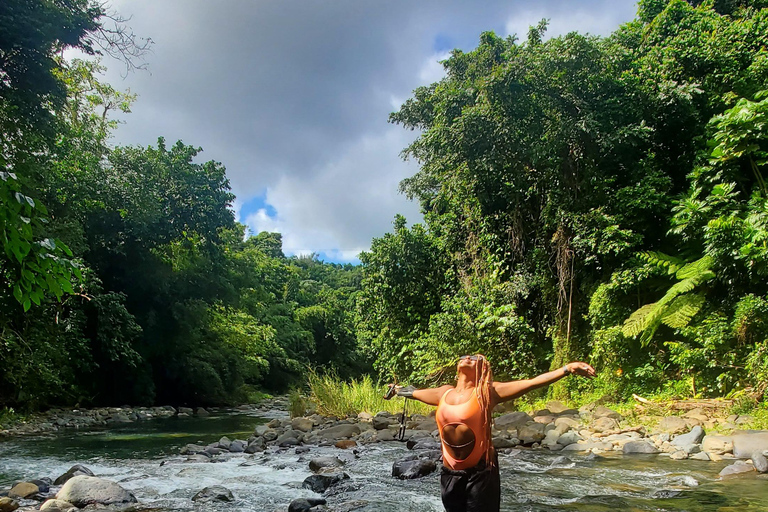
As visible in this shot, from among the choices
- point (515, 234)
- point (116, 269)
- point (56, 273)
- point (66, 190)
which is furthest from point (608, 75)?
point (116, 269)

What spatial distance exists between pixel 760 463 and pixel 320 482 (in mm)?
5113

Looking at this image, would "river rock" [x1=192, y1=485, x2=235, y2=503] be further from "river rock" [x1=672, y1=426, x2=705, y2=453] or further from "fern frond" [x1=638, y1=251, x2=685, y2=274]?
"fern frond" [x1=638, y1=251, x2=685, y2=274]

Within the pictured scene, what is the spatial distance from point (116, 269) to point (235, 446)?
37.6 feet

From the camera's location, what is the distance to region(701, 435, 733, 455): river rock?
6.81 meters

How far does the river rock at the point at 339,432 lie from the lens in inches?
421

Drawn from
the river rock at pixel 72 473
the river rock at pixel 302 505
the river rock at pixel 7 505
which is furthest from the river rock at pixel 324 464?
the river rock at pixel 7 505

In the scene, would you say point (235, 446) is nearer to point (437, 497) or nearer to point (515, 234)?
point (437, 497)

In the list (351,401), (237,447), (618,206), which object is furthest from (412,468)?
Answer: (618,206)

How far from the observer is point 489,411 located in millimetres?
3004

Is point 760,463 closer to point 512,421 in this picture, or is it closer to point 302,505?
point 512,421

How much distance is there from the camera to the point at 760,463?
5.80 metres

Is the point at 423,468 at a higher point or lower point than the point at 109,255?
lower

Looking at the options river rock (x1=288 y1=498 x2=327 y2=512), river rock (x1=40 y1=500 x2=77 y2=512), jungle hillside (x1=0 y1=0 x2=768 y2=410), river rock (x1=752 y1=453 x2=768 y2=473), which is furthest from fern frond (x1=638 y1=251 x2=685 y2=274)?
river rock (x1=40 y1=500 x2=77 y2=512)

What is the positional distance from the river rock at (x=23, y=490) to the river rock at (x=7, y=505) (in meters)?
0.49
